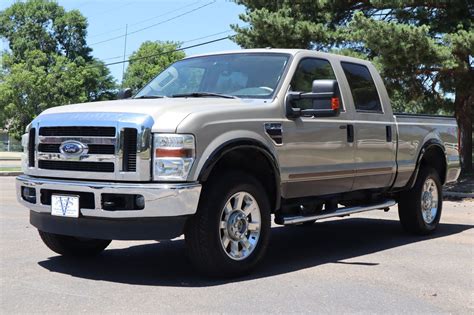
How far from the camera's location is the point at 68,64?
4972 cm

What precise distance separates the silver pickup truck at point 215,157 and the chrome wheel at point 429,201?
3.67ft

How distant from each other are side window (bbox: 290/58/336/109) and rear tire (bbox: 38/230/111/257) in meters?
2.60

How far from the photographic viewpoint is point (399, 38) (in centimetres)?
1507

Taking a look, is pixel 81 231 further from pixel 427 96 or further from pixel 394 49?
pixel 427 96

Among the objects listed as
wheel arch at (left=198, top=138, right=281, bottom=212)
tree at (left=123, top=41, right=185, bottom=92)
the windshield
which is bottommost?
wheel arch at (left=198, top=138, right=281, bottom=212)

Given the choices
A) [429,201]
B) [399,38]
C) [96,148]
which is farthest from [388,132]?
[399,38]

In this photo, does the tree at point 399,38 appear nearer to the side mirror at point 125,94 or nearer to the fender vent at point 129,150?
the side mirror at point 125,94

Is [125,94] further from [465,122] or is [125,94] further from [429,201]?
[465,122]

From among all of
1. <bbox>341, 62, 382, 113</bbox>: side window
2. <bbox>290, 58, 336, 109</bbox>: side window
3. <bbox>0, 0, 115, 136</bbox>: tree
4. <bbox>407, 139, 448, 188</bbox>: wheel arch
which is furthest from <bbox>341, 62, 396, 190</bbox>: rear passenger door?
<bbox>0, 0, 115, 136</bbox>: tree

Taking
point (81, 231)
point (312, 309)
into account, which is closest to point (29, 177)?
point (81, 231)

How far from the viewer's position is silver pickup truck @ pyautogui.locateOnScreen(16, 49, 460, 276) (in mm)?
5066

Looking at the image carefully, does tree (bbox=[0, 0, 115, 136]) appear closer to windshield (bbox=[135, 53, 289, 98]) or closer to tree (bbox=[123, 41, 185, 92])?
tree (bbox=[123, 41, 185, 92])

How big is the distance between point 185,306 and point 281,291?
90cm

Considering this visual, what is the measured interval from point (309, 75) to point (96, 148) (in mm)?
2594
